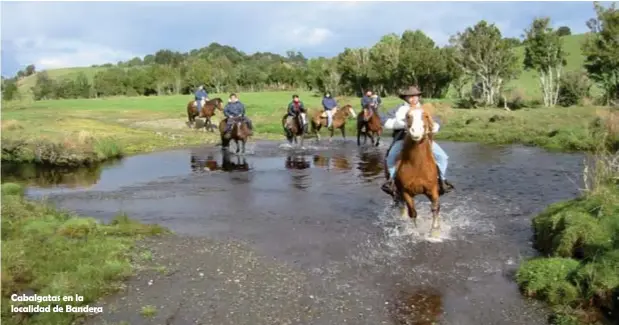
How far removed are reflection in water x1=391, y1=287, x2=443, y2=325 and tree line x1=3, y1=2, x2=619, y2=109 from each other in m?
30.8

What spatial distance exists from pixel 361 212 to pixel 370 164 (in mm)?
7479

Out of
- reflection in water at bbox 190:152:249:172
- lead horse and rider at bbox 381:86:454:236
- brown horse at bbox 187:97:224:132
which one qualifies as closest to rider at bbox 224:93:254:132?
reflection in water at bbox 190:152:249:172

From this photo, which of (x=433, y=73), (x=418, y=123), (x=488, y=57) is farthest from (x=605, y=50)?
(x=418, y=123)

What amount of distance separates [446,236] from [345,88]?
5866 cm

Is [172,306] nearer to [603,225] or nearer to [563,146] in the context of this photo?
[603,225]

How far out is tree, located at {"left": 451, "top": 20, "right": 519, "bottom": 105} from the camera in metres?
40.9

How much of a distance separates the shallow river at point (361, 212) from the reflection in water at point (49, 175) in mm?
118

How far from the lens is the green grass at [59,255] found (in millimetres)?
7230

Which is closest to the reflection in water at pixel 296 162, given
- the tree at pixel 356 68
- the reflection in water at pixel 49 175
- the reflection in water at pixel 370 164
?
the reflection in water at pixel 370 164

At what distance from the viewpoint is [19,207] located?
11.2m

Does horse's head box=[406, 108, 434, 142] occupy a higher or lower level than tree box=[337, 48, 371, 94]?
lower

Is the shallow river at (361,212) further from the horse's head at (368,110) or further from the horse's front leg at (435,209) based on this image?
the horse's head at (368,110)

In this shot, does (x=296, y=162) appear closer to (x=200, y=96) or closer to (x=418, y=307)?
(x=418, y=307)

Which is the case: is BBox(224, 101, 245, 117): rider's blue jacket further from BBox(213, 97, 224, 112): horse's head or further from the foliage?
the foliage
